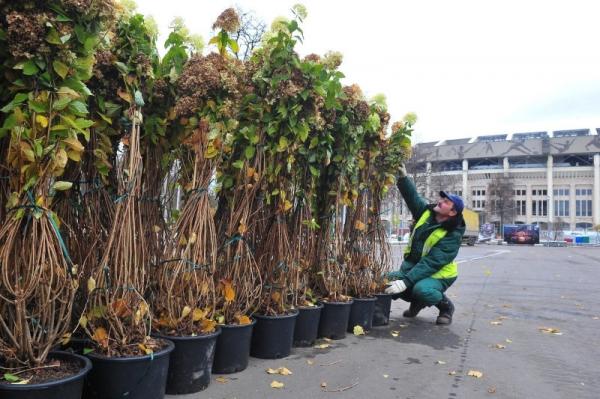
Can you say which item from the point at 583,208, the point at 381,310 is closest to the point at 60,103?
the point at 381,310

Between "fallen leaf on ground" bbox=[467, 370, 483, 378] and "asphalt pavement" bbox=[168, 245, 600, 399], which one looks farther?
"fallen leaf on ground" bbox=[467, 370, 483, 378]

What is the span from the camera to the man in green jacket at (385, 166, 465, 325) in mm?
6262

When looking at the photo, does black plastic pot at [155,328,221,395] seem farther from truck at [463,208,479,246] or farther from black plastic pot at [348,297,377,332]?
truck at [463,208,479,246]

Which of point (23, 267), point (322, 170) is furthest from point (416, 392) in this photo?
point (23, 267)

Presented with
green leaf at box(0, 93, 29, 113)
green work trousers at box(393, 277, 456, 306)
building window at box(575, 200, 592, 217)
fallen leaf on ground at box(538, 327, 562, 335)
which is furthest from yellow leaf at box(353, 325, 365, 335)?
building window at box(575, 200, 592, 217)

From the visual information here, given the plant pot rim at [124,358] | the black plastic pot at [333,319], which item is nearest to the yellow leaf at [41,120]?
the plant pot rim at [124,358]

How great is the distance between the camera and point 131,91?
11.0 feet

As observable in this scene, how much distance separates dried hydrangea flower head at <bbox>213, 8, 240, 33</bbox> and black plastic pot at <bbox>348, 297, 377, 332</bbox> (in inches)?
130

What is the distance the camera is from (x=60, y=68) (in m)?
2.58

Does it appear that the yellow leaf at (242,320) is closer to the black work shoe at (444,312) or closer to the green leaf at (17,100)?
the green leaf at (17,100)

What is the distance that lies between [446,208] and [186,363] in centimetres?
407

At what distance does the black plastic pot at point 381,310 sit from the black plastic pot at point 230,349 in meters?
2.61

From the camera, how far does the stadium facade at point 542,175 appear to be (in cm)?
8925

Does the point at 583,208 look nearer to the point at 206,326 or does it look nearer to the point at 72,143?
the point at 206,326
